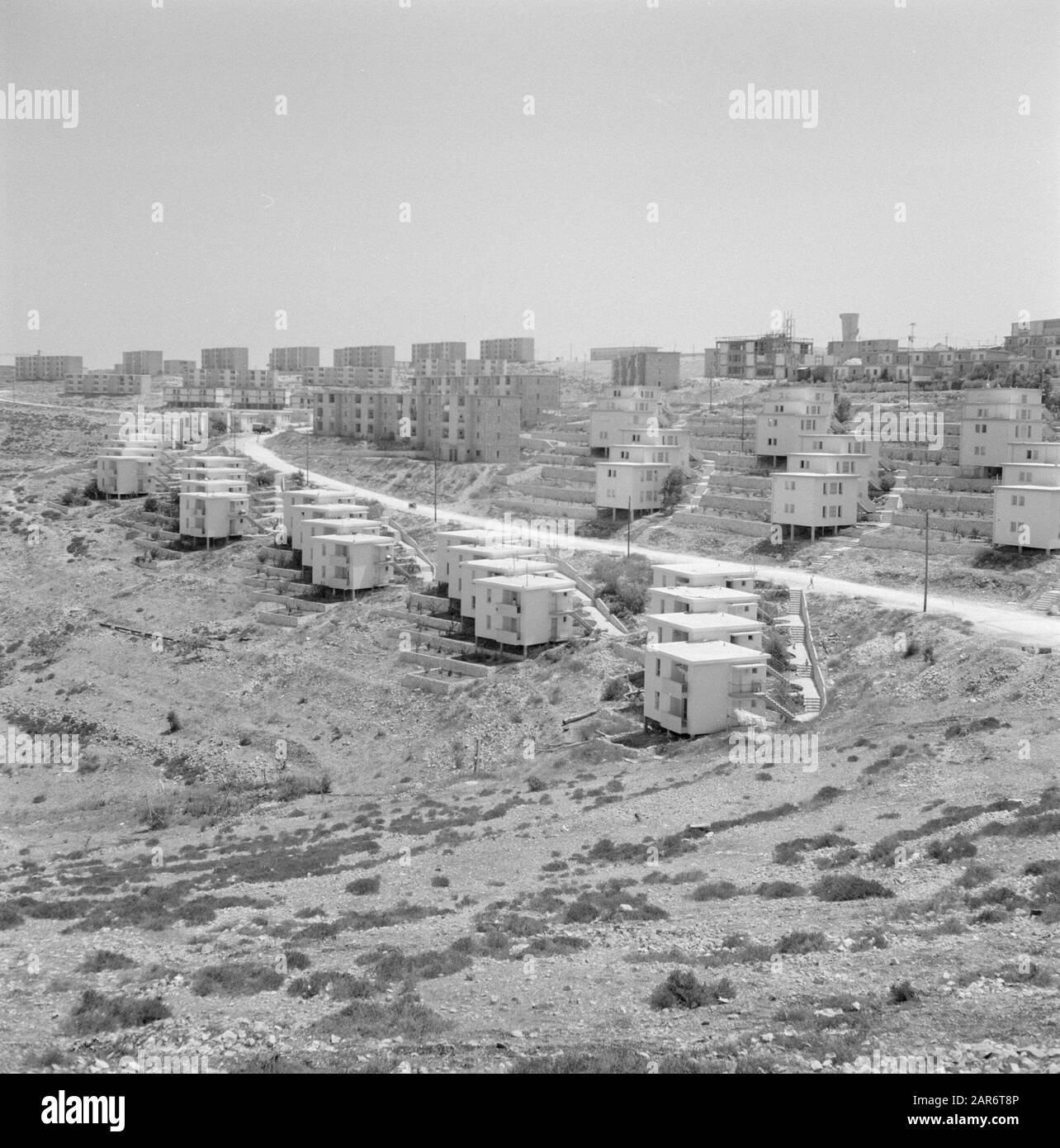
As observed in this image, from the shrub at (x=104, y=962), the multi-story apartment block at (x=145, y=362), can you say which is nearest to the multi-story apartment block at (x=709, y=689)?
the shrub at (x=104, y=962)

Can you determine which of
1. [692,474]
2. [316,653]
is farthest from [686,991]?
[692,474]

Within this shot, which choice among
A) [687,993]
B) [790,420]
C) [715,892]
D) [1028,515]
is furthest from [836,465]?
[687,993]

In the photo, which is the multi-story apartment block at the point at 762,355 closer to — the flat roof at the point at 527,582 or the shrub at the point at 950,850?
the flat roof at the point at 527,582

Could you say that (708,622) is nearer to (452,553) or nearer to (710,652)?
(710,652)

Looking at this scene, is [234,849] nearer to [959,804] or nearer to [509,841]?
[509,841]

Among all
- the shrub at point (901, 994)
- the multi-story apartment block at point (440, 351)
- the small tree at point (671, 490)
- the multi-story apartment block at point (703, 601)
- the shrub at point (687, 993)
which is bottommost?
the shrub at point (687, 993)
